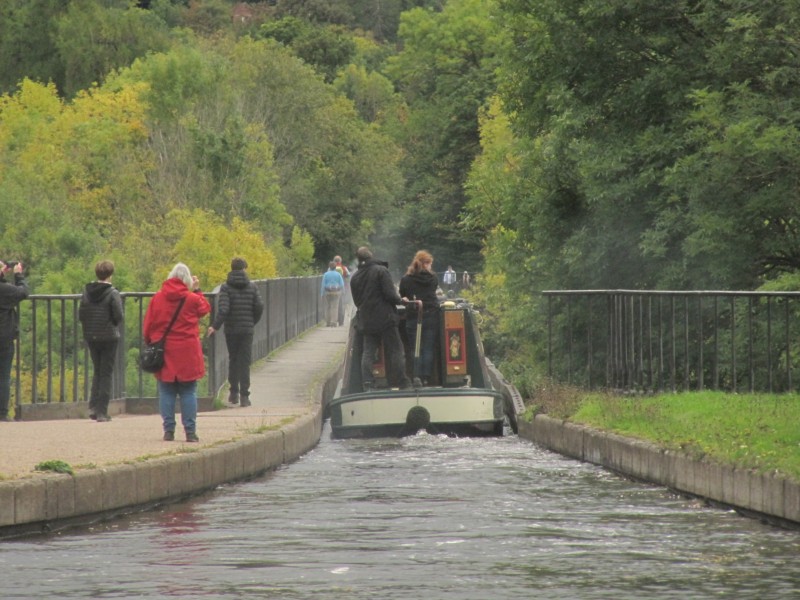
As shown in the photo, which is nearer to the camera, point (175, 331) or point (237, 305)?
point (175, 331)

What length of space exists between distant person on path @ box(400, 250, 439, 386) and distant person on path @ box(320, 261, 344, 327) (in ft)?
83.3

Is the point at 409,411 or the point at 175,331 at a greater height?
the point at 175,331

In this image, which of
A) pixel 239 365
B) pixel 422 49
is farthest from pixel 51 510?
pixel 422 49

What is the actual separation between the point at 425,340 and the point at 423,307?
74 centimetres

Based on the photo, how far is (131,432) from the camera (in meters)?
17.8

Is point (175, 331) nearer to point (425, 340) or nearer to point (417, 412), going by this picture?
point (417, 412)

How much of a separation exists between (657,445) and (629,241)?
17825 mm

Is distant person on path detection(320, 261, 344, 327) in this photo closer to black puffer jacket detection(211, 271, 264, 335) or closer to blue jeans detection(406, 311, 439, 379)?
blue jeans detection(406, 311, 439, 379)

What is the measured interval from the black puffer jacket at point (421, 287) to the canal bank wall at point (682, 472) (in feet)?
14.6

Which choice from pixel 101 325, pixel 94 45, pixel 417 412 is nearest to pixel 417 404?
pixel 417 412

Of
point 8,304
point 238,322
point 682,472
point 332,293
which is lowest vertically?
point 682,472

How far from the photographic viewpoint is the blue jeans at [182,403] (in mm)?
16781

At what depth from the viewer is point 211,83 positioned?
74125mm

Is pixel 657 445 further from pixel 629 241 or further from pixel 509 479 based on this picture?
pixel 629 241
